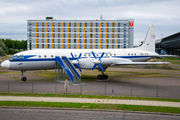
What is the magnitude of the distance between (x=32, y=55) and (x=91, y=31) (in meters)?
61.8

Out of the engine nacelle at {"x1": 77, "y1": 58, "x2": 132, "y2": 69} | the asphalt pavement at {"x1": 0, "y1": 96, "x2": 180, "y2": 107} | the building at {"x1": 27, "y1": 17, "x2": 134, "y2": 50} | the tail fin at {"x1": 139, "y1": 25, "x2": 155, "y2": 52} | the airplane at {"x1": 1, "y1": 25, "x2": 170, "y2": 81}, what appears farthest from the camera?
the building at {"x1": 27, "y1": 17, "x2": 134, "y2": 50}

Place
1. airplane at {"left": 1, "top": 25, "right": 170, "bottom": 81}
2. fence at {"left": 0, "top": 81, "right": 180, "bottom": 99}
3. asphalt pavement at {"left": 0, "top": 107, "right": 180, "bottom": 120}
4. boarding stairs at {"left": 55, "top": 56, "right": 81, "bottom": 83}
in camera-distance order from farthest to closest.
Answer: airplane at {"left": 1, "top": 25, "right": 170, "bottom": 81} → boarding stairs at {"left": 55, "top": 56, "right": 81, "bottom": 83} → fence at {"left": 0, "top": 81, "right": 180, "bottom": 99} → asphalt pavement at {"left": 0, "top": 107, "right": 180, "bottom": 120}

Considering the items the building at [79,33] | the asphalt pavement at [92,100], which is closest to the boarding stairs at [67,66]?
the asphalt pavement at [92,100]

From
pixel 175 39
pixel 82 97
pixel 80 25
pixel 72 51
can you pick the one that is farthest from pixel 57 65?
pixel 175 39

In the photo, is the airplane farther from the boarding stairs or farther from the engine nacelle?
the boarding stairs

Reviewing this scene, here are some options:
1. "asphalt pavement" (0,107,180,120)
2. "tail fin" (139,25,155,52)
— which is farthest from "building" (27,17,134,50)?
"asphalt pavement" (0,107,180,120)

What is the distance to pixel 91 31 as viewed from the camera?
8912cm

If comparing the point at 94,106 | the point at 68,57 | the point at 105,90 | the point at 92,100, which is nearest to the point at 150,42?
the point at 68,57

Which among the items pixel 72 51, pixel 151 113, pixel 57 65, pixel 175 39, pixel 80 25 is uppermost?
pixel 80 25

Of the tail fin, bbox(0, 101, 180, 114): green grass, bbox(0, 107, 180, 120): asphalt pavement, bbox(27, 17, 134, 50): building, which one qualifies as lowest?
bbox(0, 107, 180, 120): asphalt pavement

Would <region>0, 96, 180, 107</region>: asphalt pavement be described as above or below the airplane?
below

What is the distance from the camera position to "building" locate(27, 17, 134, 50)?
88.3 meters

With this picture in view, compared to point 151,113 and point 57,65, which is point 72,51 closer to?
point 57,65

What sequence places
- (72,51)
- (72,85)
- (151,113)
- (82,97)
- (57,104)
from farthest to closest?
(72,51)
(72,85)
(82,97)
(57,104)
(151,113)
